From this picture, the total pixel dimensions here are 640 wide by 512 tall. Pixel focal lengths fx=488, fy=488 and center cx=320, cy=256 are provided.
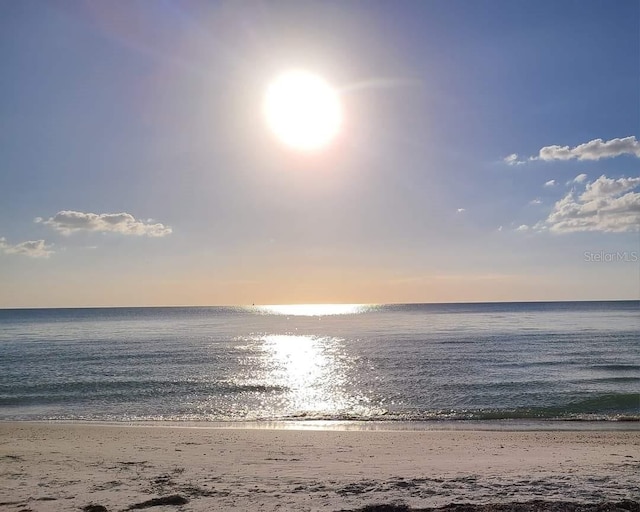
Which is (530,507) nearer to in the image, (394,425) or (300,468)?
(300,468)

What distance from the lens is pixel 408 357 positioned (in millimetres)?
43906

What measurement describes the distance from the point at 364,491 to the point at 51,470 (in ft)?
26.3

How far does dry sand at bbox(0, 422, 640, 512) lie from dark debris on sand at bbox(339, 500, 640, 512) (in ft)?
1.01

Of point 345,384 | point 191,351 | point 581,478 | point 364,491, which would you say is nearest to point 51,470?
point 364,491

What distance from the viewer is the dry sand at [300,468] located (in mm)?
9484

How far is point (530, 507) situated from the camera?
8516 millimetres

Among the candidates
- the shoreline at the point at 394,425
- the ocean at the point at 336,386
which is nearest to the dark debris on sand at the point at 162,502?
the shoreline at the point at 394,425

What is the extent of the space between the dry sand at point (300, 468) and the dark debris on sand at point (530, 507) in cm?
31

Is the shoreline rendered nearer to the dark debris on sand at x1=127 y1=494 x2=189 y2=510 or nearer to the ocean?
the ocean

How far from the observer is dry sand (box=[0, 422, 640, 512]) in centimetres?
948

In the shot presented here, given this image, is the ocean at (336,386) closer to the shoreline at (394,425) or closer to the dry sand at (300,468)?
the shoreline at (394,425)

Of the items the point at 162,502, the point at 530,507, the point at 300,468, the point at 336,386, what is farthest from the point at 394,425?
the point at 162,502

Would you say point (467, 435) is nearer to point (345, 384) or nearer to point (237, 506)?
point (237, 506)

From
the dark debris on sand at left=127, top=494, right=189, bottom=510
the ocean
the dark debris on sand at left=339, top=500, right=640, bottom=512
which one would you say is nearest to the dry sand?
the dark debris on sand at left=127, top=494, right=189, bottom=510
